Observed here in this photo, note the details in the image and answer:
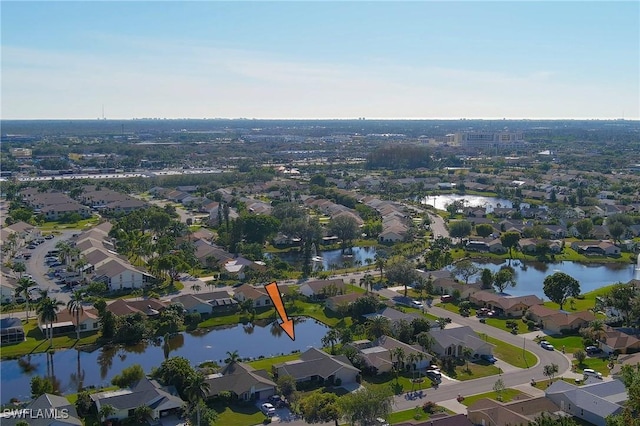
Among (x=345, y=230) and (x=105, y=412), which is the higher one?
(x=345, y=230)

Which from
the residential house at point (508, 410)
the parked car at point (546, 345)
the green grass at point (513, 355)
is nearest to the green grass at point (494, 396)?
the residential house at point (508, 410)

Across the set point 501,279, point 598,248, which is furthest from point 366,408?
point 598,248

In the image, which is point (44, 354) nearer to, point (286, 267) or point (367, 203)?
point (286, 267)

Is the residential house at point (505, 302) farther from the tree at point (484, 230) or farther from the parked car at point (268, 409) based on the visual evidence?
the tree at point (484, 230)

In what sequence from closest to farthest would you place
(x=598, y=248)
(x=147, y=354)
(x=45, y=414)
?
(x=45, y=414), (x=147, y=354), (x=598, y=248)

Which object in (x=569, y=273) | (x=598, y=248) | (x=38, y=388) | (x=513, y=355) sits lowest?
(x=569, y=273)

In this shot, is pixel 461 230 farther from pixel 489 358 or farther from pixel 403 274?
pixel 489 358

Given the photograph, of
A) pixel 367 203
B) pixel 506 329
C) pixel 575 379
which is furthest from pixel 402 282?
pixel 367 203
